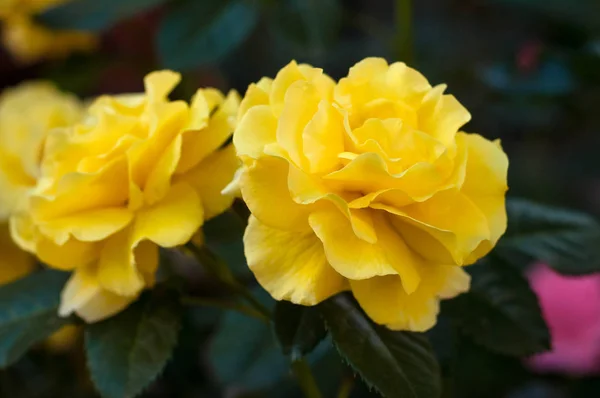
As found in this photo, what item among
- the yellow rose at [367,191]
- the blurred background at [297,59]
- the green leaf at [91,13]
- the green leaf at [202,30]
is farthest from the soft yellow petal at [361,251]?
the green leaf at [91,13]

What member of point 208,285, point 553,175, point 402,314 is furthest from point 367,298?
point 553,175

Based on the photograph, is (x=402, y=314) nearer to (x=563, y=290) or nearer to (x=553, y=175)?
(x=563, y=290)

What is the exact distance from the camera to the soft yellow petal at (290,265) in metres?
0.37

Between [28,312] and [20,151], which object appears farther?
[20,151]

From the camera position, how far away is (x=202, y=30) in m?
0.80

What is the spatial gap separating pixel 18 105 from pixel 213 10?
0.87 ft

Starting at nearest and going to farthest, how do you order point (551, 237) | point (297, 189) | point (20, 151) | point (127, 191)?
point (297, 189) < point (127, 191) < point (551, 237) < point (20, 151)

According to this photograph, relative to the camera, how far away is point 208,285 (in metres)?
1.06

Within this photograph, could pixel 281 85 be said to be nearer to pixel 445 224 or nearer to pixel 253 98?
pixel 253 98

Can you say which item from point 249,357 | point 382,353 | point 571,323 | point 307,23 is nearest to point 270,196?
point 382,353

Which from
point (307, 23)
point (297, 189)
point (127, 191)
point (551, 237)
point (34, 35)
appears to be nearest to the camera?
point (297, 189)

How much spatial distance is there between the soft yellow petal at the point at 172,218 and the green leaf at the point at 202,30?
0.35m

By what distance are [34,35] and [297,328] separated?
2.29ft

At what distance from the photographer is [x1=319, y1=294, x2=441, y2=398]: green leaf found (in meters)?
0.40
